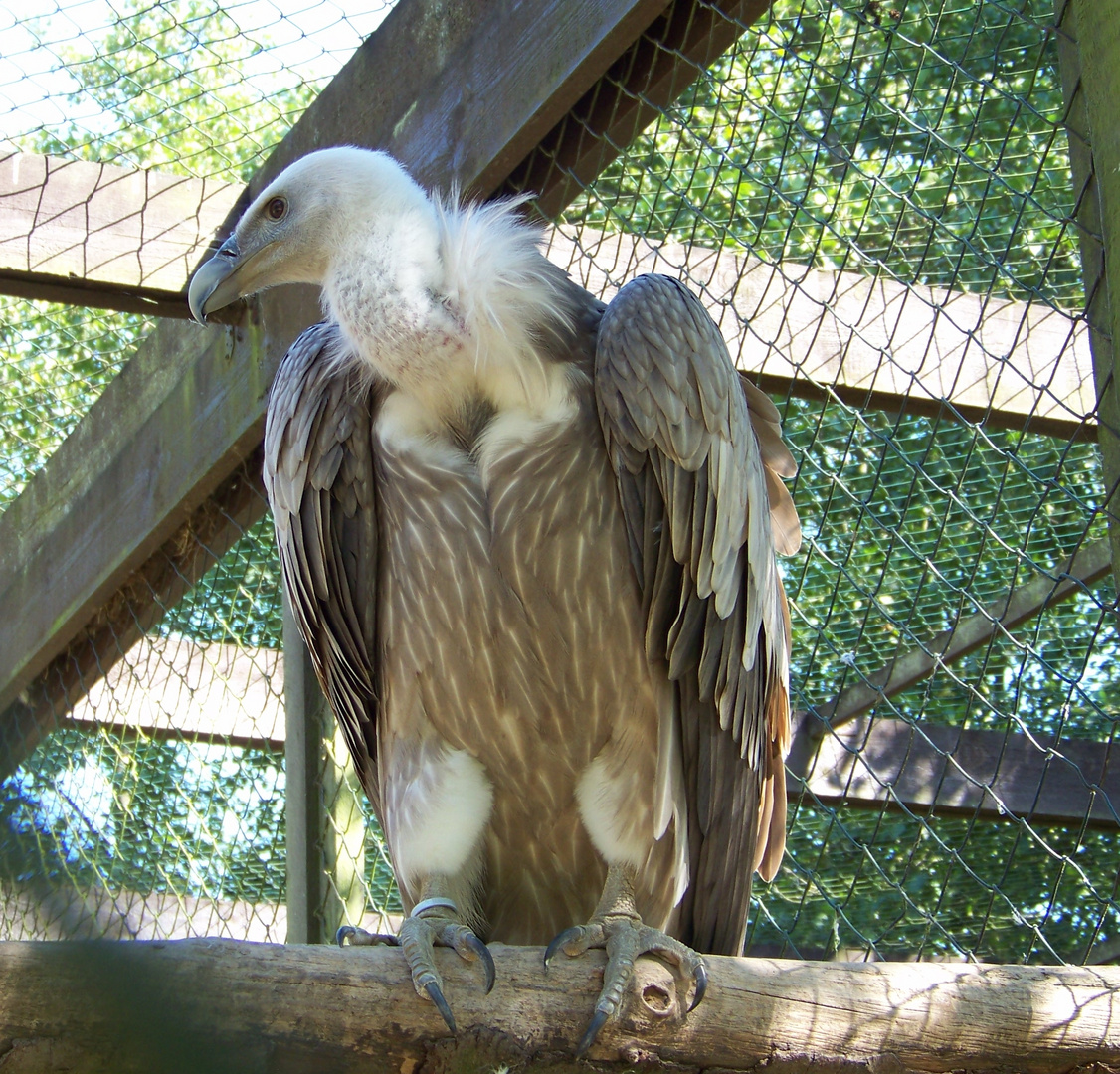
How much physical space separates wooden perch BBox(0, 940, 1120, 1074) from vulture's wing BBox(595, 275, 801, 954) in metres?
0.69

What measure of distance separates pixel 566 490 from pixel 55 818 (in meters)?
2.17

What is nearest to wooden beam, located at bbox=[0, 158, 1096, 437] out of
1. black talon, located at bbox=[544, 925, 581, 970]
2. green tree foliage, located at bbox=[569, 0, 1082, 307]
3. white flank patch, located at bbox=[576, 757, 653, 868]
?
green tree foliage, located at bbox=[569, 0, 1082, 307]

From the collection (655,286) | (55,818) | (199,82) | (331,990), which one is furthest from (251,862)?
(55,818)

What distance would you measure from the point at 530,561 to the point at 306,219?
0.96m

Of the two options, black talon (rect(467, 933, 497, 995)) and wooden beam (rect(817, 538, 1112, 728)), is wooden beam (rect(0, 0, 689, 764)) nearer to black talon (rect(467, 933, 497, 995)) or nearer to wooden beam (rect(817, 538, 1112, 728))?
black talon (rect(467, 933, 497, 995))

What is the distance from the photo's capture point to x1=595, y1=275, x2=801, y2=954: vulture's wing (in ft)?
9.12

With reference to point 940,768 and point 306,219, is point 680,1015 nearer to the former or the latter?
point 306,219

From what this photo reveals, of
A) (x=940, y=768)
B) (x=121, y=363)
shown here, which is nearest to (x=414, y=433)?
(x=121, y=363)

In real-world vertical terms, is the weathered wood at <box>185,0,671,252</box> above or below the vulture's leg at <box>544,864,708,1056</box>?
above

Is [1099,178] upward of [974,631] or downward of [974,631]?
downward

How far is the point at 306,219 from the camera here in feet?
10.2

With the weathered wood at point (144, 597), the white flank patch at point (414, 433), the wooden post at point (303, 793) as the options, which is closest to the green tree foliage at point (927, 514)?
the weathered wood at point (144, 597)

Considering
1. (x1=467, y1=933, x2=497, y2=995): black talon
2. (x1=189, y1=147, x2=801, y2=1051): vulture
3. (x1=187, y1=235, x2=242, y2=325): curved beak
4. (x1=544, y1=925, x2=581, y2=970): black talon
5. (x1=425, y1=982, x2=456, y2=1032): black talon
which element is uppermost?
(x1=187, y1=235, x2=242, y2=325): curved beak

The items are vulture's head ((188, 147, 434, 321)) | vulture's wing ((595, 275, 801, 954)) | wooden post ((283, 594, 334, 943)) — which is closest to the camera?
vulture's wing ((595, 275, 801, 954))
